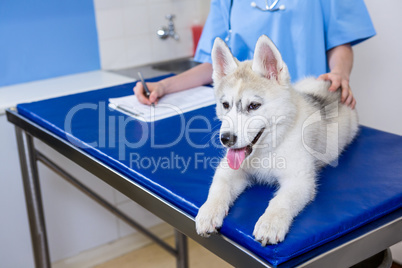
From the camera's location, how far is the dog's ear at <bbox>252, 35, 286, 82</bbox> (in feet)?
3.10

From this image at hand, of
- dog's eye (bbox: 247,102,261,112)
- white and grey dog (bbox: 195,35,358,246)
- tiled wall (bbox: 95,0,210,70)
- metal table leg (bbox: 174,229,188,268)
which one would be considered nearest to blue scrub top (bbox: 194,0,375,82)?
white and grey dog (bbox: 195,35,358,246)

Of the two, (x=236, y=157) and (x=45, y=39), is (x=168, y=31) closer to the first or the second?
(x=45, y=39)

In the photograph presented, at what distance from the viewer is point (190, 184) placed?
102 centimetres

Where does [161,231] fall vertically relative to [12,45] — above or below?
below

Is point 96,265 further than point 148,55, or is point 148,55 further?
point 148,55

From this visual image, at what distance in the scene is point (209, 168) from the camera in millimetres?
1106

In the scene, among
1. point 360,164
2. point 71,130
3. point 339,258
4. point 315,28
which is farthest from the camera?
point 315,28

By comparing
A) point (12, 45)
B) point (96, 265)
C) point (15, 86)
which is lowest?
point (96, 265)

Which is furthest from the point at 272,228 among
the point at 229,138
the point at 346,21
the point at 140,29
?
the point at 140,29

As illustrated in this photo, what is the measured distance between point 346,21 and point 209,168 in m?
0.78

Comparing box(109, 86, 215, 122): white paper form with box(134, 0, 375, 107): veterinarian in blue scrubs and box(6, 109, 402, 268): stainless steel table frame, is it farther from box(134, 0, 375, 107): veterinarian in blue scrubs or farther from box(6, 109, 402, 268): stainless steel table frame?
box(6, 109, 402, 268): stainless steel table frame

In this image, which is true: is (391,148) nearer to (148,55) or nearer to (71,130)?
(71,130)

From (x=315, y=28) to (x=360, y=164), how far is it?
62 cm

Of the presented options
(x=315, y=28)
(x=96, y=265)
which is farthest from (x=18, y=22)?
(x=315, y=28)
